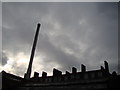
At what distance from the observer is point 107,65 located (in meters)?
23.4

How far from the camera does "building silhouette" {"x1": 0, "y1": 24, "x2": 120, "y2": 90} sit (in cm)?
1865

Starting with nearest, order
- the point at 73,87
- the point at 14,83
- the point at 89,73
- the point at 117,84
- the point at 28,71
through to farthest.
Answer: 1. the point at 117,84
2. the point at 73,87
3. the point at 89,73
4. the point at 28,71
5. the point at 14,83

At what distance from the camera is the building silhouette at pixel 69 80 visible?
18647 mm

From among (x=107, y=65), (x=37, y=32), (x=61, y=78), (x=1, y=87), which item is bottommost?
(x=1, y=87)

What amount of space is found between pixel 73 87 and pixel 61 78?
5283 mm

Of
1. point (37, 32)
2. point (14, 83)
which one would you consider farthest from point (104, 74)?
point (14, 83)

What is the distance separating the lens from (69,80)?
78.2 feet

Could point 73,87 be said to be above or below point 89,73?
below

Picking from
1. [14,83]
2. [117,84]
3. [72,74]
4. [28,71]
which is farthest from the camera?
[14,83]

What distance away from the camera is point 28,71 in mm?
26609

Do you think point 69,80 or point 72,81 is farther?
point 69,80

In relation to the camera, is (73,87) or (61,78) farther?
(61,78)

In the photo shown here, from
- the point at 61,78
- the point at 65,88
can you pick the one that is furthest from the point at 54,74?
the point at 65,88

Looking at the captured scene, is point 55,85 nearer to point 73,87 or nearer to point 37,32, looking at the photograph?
point 73,87
